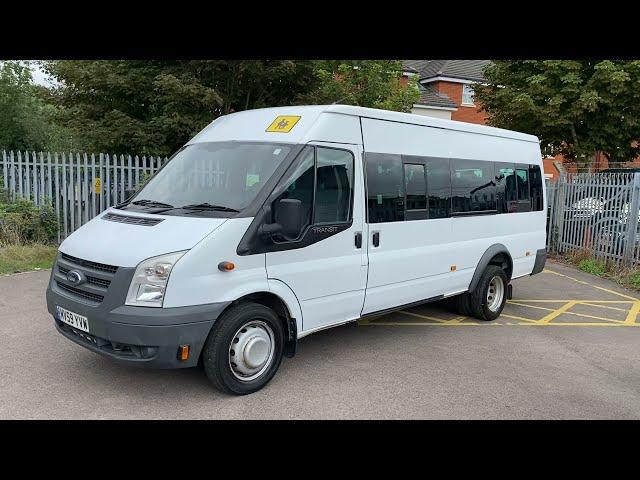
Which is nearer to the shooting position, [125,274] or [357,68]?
[125,274]

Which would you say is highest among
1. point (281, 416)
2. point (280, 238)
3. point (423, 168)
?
point (423, 168)

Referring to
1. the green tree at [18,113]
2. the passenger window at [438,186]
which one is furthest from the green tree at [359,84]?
the green tree at [18,113]

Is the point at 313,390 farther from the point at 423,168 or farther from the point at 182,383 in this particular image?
the point at 423,168

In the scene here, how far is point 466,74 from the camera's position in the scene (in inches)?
1133

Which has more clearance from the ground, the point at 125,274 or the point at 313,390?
the point at 125,274

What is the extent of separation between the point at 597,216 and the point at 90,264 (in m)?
10.7

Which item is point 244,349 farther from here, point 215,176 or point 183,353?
point 215,176

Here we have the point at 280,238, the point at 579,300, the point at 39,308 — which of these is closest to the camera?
the point at 280,238

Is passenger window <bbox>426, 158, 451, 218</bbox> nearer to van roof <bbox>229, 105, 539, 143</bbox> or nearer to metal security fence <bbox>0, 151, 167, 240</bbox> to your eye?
van roof <bbox>229, 105, 539, 143</bbox>

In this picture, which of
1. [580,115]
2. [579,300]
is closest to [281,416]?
[579,300]

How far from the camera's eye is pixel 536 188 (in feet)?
25.9

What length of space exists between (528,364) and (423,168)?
237cm

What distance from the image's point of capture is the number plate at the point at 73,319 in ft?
13.3
